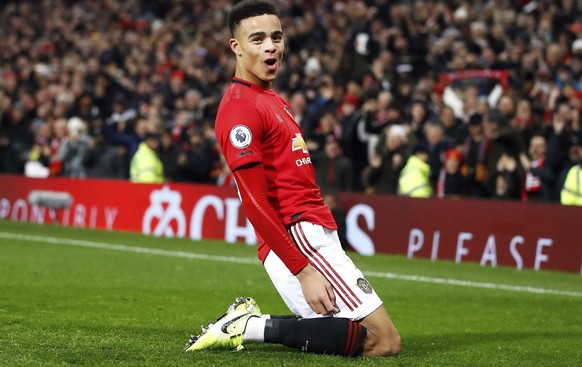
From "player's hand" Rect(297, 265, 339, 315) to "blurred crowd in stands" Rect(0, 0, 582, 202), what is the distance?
31.0 ft

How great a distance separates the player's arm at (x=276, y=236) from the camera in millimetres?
6273

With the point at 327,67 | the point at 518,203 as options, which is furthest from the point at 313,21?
the point at 518,203

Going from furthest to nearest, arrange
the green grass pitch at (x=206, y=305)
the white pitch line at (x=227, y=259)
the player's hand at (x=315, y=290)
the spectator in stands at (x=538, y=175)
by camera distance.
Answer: the spectator in stands at (x=538, y=175) → the white pitch line at (x=227, y=259) → the green grass pitch at (x=206, y=305) → the player's hand at (x=315, y=290)

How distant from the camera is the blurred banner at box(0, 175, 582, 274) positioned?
14.6m

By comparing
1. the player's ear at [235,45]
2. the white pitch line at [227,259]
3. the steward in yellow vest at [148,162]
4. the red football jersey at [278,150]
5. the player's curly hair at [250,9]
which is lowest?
the white pitch line at [227,259]

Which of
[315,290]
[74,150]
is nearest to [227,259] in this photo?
[74,150]

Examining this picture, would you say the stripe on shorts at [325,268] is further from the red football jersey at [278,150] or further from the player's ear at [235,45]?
the player's ear at [235,45]

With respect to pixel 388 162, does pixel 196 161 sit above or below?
below

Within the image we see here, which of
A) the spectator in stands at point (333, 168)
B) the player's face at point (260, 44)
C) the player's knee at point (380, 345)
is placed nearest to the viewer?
the player's face at point (260, 44)

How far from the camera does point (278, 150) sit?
22.1ft

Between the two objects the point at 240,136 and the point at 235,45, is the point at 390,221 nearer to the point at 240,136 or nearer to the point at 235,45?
the point at 235,45

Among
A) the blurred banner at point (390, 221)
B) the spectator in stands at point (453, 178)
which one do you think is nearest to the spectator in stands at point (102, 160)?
the blurred banner at point (390, 221)

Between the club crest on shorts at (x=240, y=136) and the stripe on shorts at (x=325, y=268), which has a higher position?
the club crest on shorts at (x=240, y=136)

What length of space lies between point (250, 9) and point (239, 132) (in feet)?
2.52
